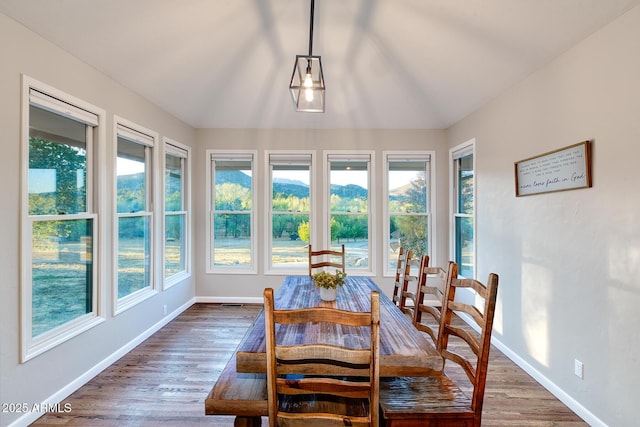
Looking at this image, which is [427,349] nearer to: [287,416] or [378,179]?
[287,416]

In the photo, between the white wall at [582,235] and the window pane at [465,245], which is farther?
the window pane at [465,245]

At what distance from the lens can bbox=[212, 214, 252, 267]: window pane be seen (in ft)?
16.0

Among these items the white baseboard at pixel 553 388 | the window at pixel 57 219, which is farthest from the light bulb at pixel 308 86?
the white baseboard at pixel 553 388

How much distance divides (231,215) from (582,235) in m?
4.17

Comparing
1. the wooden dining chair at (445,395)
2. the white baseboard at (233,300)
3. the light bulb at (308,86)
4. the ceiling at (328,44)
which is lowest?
the white baseboard at (233,300)

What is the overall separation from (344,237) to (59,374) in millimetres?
3498

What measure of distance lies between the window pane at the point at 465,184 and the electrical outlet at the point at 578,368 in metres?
2.05

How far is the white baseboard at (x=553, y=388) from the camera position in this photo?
7.13 ft

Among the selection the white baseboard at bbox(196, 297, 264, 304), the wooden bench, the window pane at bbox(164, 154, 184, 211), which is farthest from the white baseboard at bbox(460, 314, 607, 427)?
the window pane at bbox(164, 154, 184, 211)

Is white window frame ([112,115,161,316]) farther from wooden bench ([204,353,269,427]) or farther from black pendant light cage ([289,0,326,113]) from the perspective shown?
wooden bench ([204,353,269,427])

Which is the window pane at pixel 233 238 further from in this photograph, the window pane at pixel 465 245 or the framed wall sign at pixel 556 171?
the framed wall sign at pixel 556 171

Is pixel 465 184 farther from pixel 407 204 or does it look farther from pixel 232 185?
pixel 232 185

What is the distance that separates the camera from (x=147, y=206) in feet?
12.2

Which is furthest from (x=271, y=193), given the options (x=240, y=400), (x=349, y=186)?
(x=240, y=400)
